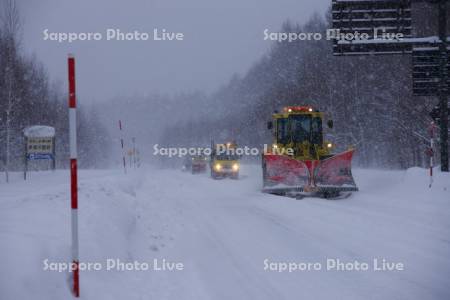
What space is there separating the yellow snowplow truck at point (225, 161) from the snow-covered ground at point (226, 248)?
1956cm

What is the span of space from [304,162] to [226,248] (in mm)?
8167

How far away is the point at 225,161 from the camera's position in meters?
31.1

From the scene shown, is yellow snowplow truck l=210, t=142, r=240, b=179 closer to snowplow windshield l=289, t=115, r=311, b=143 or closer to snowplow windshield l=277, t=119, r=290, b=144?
snowplow windshield l=277, t=119, r=290, b=144

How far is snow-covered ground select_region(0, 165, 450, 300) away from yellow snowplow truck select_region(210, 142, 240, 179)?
19.6 meters

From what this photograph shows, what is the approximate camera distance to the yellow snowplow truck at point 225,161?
3069cm

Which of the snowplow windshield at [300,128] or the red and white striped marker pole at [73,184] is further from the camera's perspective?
the snowplow windshield at [300,128]

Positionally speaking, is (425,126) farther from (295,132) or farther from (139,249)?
(139,249)

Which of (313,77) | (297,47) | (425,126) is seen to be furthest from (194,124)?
(425,126)

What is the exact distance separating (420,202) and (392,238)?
5.08 metres


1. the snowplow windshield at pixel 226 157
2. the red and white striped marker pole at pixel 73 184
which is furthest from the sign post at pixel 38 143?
the red and white striped marker pole at pixel 73 184

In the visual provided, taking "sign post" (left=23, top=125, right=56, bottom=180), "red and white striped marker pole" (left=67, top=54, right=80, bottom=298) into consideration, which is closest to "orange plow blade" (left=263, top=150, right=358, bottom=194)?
"red and white striped marker pole" (left=67, top=54, right=80, bottom=298)

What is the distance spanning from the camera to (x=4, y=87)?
2502 cm

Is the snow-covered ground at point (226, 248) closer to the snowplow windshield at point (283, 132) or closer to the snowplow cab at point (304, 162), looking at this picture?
the snowplow cab at point (304, 162)

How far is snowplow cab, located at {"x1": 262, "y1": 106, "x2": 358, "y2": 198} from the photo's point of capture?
14.2 metres
